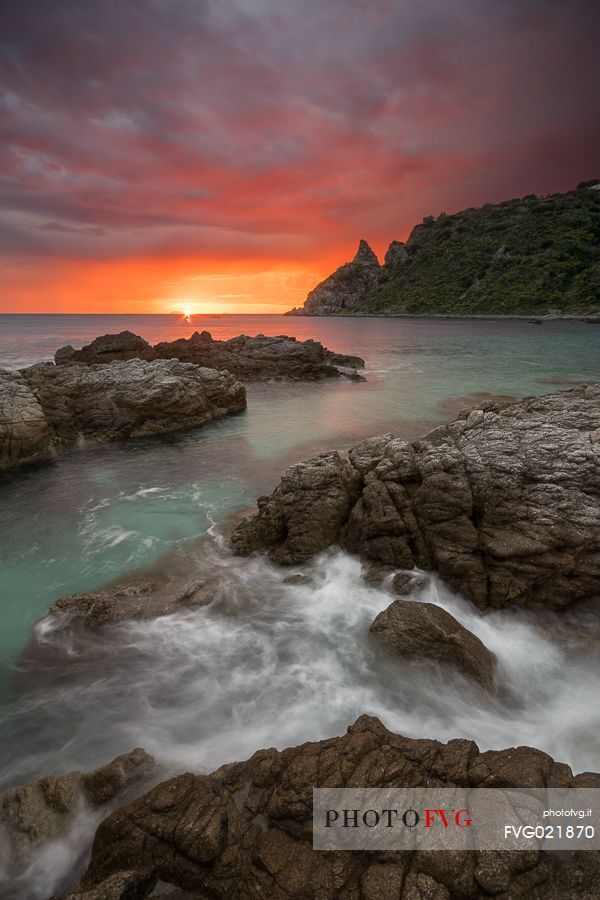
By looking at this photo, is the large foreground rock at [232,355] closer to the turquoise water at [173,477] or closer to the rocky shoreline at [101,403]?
the turquoise water at [173,477]

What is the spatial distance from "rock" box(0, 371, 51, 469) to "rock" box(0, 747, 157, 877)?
658 inches

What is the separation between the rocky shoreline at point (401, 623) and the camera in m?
4.21

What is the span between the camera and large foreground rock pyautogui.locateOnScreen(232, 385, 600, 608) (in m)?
9.21

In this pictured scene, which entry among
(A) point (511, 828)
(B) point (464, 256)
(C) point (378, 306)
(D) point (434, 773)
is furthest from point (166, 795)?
(C) point (378, 306)

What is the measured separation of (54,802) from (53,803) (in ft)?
0.05

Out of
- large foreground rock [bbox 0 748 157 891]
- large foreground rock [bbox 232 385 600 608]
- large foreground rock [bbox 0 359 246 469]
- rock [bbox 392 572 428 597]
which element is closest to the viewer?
large foreground rock [bbox 0 748 157 891]

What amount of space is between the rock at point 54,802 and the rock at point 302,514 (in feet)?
20.2

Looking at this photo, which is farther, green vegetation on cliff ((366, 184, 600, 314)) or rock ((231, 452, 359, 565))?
green vegetation on cliff ((366, 184, 600, 314))

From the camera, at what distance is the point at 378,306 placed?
16900 cm

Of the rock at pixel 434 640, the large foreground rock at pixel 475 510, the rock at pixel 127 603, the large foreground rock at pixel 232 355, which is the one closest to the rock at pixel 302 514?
the large foreground rock at pixel 475 510

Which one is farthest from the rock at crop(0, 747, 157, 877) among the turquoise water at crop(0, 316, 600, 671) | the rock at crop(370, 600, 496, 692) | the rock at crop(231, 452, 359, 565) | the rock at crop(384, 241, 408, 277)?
the rock at crop(384, 241, 408, 277)

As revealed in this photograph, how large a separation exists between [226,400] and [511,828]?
84.6 ft

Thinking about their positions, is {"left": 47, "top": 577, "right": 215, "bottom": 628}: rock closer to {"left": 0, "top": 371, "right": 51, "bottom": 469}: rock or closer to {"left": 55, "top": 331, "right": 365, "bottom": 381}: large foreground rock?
{"left": 0, "top": 371, "right": 51, "bottom": 469}: rock

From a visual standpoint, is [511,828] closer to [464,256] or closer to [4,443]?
[4,443]
